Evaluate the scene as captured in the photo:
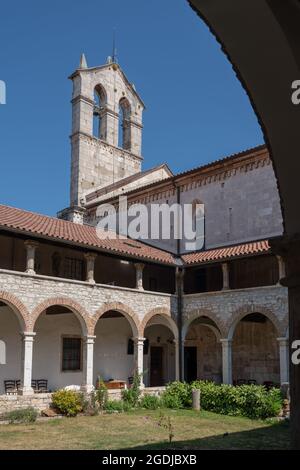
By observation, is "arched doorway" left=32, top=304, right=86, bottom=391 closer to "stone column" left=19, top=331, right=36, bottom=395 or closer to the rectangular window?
the rectangular window

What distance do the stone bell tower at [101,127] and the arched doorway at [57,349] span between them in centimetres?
1111

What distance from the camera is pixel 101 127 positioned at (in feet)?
105

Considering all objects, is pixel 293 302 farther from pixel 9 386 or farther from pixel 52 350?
pixel 52 350

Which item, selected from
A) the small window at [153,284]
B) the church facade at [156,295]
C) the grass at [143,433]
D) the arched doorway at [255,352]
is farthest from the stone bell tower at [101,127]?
the grass at [143,433]

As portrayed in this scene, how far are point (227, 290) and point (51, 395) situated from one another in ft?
25.5

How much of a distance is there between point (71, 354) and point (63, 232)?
5.16 m

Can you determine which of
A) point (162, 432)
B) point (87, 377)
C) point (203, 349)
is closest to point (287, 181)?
point (162, 432)

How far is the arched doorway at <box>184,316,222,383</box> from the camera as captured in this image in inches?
917

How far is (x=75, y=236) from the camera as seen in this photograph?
18.6m

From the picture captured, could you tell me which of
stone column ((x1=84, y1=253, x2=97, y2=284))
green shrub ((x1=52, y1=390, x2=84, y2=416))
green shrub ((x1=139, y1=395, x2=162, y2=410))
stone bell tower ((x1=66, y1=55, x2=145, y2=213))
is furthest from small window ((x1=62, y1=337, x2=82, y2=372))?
stone bell tower ((x1=66, y1=55, x2=145, y2=213))

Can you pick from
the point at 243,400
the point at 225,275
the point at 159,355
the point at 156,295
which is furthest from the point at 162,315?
the point at 243,400

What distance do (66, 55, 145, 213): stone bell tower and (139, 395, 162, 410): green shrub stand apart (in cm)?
1433

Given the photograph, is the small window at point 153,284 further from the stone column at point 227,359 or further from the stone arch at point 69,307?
the stone arch at point 69,307

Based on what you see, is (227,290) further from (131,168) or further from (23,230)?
(131,168)
